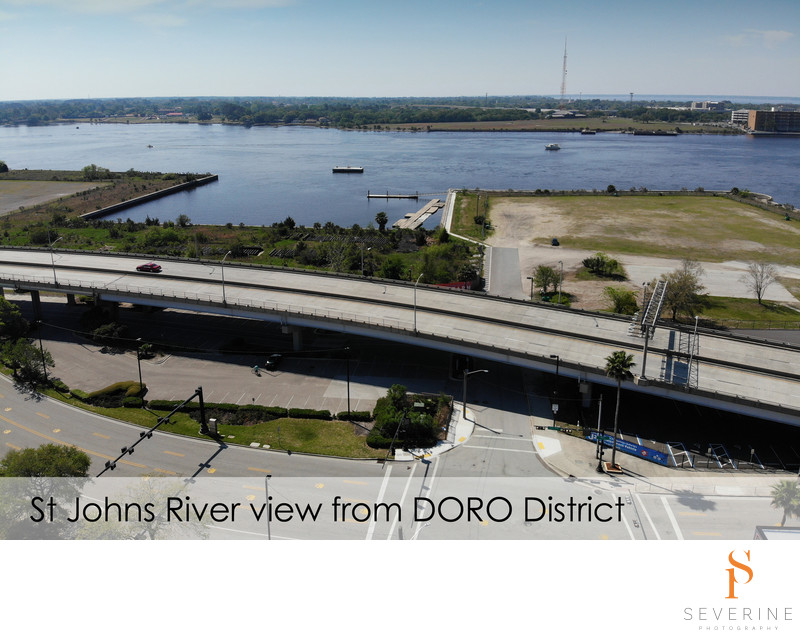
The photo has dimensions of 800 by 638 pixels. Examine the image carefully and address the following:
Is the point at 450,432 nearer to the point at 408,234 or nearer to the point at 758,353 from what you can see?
the point at 758,353

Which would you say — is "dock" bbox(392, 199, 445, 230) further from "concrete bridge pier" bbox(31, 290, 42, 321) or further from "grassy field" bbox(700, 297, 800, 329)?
"concrete bridge pier" bbox(31, 290, 42, 321)

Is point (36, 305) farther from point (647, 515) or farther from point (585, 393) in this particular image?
point (647, 515)

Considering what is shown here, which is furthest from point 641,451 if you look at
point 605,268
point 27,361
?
point 27,361

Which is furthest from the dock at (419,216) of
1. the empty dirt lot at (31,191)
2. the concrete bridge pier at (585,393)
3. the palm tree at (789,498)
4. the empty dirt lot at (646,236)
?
the palm tree at (789,498)

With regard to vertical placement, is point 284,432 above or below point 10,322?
below

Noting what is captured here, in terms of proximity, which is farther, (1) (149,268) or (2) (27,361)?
(1) (149,268)

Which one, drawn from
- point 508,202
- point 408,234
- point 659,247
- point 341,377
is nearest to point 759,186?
point 508,202

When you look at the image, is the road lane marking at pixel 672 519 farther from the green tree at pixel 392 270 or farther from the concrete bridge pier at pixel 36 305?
the concrete bridge pier at pixel 36 305

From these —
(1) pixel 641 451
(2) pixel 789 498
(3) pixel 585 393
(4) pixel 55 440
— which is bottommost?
(4) pixel 55 440
